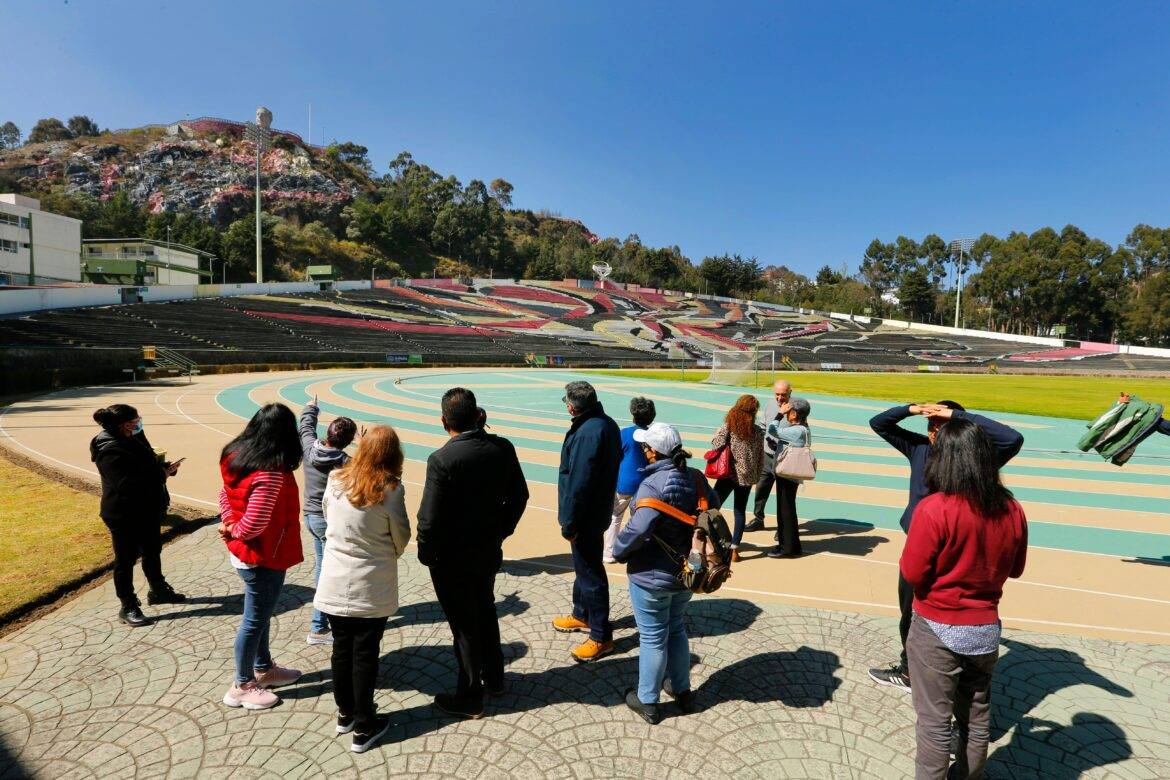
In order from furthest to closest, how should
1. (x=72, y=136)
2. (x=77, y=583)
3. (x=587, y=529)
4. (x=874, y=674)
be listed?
(x=72, y=136) → (x=77, y=583) → (x=587, y=529) → (x=874, y=674)

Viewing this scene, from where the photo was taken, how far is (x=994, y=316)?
9519 cm

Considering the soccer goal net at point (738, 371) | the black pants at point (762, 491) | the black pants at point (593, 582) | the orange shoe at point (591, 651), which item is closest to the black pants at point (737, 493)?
the black pants at point (762, 491)

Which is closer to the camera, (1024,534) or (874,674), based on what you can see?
(1024,534)

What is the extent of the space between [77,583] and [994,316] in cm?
11979

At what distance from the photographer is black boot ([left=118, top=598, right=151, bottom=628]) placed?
169 inches

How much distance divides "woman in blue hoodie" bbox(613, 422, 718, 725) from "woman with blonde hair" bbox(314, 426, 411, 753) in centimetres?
138

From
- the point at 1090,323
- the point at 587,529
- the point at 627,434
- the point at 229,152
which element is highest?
the point at 229,152

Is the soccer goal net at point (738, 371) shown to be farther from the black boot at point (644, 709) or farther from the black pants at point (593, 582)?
the black boot at point (644, 709)

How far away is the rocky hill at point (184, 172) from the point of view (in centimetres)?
9144

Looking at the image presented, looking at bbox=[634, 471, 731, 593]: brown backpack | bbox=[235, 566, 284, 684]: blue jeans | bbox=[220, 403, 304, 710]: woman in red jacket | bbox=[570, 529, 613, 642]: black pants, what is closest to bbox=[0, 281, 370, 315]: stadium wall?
bbox=[220, 403, 304, 710]: woman in red jacket

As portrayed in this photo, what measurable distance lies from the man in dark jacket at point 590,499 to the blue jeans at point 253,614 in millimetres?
1911

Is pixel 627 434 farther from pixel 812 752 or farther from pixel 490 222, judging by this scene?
pixel 490 222

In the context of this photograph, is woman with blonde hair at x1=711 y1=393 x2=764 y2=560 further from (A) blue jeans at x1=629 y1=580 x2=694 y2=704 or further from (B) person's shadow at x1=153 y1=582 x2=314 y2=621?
(B) person's shadow at x1=153 y1=582 x2=314 y2=621

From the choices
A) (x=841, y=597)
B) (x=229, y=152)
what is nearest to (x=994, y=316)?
(x=841, y=597)
